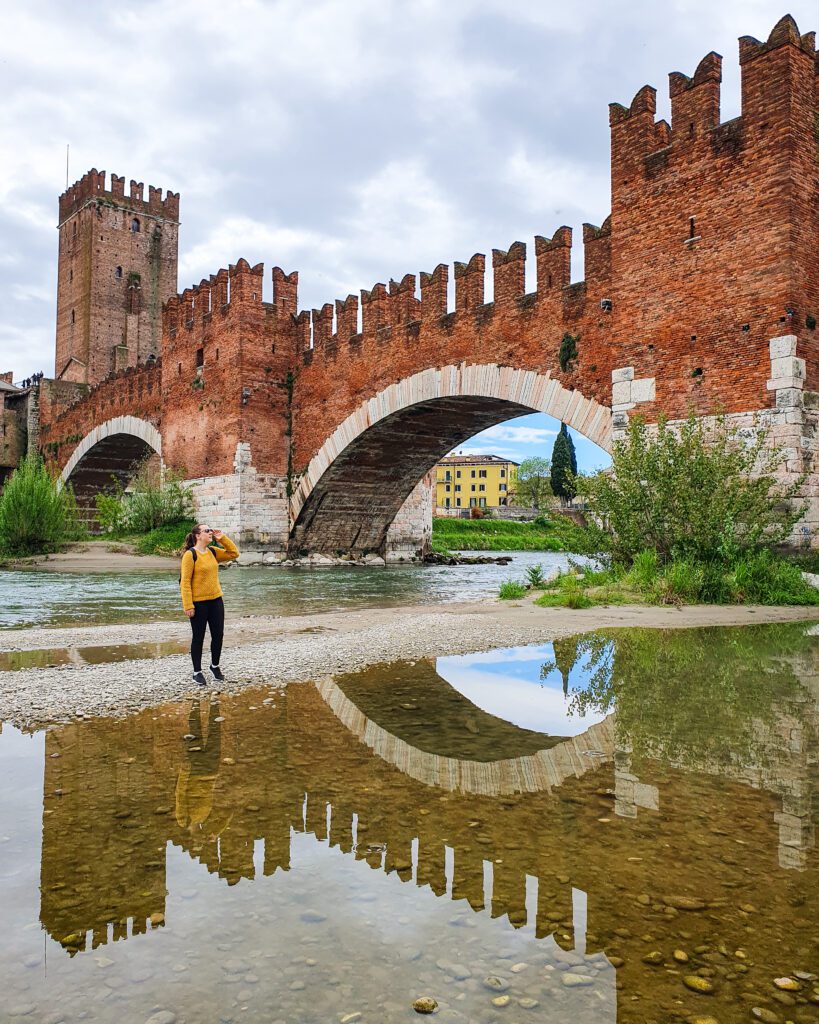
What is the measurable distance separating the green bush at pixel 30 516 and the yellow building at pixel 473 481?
228ft

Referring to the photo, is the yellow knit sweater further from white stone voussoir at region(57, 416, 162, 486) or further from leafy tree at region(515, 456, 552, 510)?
leafy tree at region(515, 456, 552, 510)

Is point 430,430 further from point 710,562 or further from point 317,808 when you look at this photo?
point 317,808

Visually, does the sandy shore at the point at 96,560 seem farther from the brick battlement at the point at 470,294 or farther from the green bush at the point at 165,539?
the brick battlement at the point at 470,294

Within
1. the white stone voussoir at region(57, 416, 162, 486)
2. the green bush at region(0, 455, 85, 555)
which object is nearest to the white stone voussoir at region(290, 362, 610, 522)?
the green bush at region(0, 455, 85, 555)

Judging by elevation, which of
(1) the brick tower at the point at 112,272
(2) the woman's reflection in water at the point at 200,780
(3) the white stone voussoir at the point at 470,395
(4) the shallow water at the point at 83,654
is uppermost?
(1) the brick tower at the point at 112,272

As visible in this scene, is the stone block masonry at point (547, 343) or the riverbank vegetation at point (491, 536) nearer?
the stone block masonry at point (547, 343)

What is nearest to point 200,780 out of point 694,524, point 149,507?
point 694,524

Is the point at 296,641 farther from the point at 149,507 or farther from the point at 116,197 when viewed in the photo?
the point at 116,197

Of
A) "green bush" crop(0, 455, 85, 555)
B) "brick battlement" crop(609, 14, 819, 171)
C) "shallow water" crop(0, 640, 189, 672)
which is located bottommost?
"shallow water" crop(0, 640, 189, 672)

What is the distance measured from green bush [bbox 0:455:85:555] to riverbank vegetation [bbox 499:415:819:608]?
14.3m

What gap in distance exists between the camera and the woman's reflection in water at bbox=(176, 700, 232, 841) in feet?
8.51

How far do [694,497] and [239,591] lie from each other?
717 cm

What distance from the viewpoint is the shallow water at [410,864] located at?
1.71 metres

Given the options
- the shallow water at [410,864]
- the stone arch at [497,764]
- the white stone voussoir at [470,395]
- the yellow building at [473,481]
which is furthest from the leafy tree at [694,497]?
the yellow building at [473,481]
